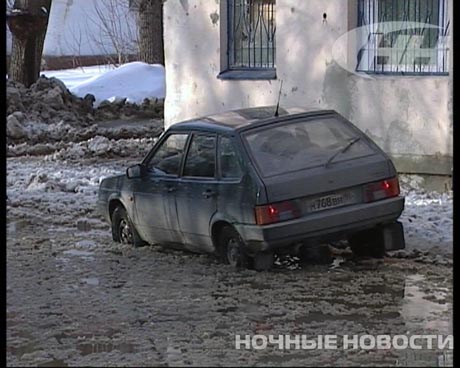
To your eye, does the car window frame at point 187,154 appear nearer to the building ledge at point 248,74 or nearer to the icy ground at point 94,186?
the icy ground at point 94,186

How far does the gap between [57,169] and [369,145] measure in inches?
331

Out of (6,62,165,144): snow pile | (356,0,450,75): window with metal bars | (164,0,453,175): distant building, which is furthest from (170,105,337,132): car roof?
(6,62,165,144): snow pile

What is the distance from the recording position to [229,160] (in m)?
9.29

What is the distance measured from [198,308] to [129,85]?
2072cm

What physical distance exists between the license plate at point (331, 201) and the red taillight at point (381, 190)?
7.1 inches

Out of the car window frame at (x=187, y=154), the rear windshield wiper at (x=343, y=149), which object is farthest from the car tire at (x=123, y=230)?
the rear windshield wiper at (x=343, y=149)

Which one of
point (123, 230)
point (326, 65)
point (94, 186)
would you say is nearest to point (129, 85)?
point (94, 186)

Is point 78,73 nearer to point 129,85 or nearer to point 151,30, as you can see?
point 129,85

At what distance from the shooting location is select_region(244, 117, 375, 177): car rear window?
905cm

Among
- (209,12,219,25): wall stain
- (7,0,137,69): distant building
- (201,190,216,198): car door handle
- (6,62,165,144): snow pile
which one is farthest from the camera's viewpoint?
(7,0,137,69): distant building

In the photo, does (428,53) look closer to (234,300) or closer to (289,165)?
(289,165)

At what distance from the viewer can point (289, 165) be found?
902 cm

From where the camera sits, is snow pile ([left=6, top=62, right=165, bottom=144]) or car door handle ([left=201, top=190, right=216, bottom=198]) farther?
snow pile ([left=6, top=62, right=165, bottom=144])

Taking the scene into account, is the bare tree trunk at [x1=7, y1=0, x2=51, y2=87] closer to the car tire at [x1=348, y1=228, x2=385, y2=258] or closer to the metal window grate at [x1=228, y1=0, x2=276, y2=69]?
the metal window grate at [x1=228, y1=0, x2=276, y2=69]
